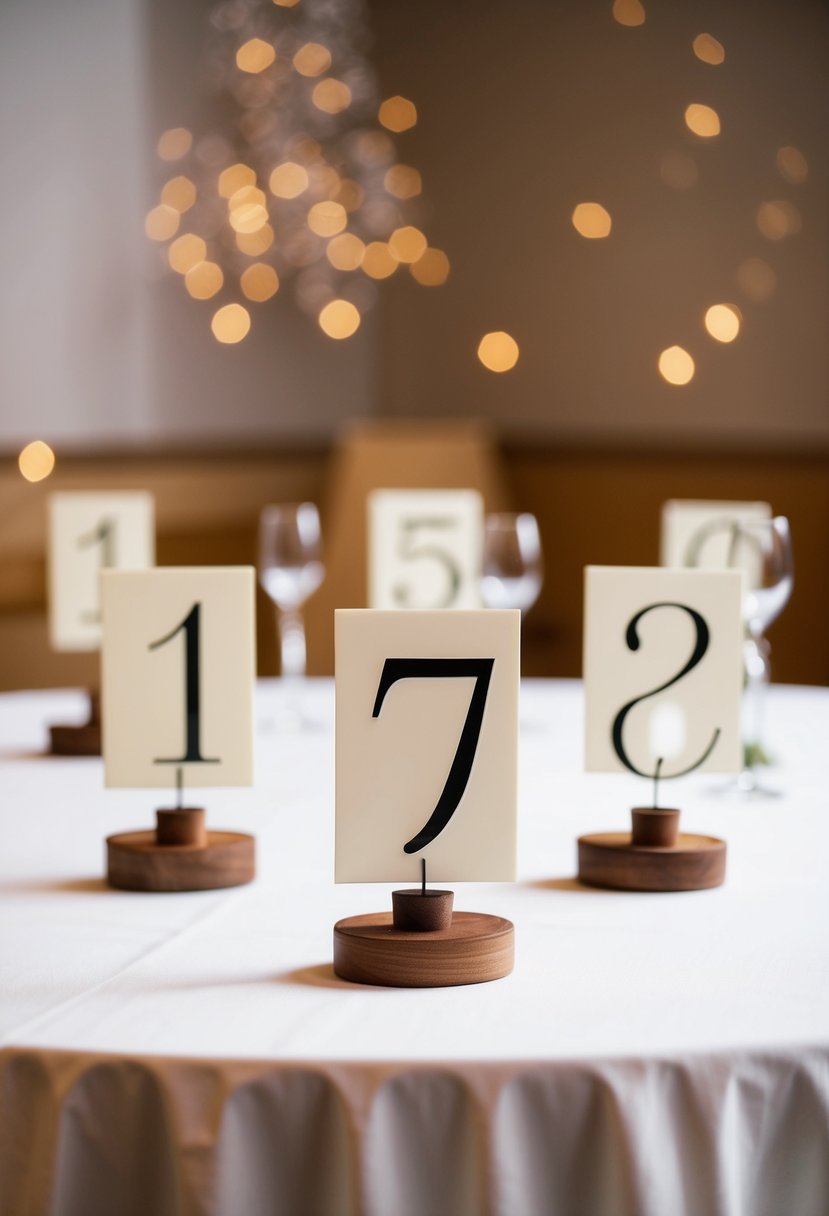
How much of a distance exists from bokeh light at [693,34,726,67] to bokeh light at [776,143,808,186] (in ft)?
1.15

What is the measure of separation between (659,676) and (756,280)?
9.68 feet

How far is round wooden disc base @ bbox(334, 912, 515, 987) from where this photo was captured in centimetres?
98

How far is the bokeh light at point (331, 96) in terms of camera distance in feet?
15.1

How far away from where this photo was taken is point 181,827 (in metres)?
1.30

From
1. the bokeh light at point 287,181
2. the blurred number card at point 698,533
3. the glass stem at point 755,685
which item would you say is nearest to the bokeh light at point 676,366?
the bokeh light at point 287,181

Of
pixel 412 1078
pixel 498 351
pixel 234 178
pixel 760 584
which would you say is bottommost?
pixel 412 1078

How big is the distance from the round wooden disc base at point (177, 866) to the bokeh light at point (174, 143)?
3.43m

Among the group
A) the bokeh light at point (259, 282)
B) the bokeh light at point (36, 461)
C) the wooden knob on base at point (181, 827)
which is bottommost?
the wooden knob on base at point (181, 827)

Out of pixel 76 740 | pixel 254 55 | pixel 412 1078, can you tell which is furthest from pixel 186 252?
pixel 412 1078

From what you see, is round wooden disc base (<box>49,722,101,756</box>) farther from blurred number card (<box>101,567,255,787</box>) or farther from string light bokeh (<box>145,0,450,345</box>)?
string light bokeh (<box>145,0,450,345</box>)

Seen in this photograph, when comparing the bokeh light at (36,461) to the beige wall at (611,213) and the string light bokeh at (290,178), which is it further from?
the beige wall at (611,213)

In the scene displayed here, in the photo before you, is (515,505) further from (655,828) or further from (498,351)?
(655,828)

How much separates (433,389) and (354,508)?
3.08 ft

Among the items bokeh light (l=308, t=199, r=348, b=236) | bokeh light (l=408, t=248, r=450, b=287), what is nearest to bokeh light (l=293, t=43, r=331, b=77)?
bokeh light (l=308, t=199, r=348, b=236)
